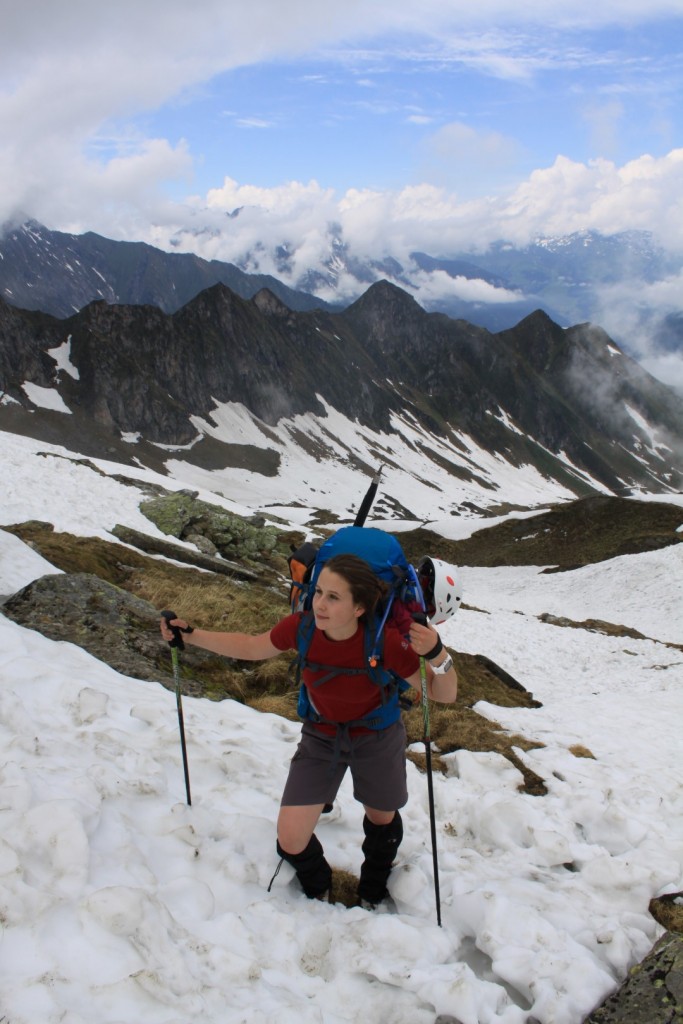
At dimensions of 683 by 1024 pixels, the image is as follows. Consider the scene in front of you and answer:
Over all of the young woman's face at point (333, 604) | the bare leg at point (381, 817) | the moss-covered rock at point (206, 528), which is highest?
the young woman's face at point (333, 604)

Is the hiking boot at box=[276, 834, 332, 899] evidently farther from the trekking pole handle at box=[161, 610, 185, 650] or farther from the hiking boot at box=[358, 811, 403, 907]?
the trekking pole handle at box=[161, 610, 185, 650]

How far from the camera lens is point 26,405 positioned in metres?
138

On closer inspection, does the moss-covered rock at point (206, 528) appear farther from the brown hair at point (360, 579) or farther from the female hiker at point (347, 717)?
the brown hair at point (360, 579)

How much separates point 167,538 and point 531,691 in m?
14.6

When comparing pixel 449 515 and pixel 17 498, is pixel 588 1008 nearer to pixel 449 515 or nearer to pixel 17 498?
pixel 17 498

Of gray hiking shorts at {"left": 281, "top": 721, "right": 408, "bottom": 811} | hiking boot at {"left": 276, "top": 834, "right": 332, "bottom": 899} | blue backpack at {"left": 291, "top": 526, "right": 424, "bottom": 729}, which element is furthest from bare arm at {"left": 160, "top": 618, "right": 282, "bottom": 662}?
hiking boot at {"left": 276, "top": 834, "right": 332, "bottom": 899}

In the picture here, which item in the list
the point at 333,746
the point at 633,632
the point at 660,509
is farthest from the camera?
the point at 660,509

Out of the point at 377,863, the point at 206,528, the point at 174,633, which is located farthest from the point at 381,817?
the point at 206,528

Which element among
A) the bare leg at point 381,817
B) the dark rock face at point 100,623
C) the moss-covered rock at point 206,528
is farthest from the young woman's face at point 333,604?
the moss-covered rock at point 206,528

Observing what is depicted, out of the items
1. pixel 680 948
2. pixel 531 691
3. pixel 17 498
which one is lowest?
pixel 531 691

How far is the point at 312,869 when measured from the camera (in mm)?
5074

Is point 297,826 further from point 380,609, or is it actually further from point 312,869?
point 380,609

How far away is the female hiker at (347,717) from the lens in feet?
15.6

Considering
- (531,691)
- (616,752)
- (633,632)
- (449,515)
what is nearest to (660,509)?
(633,632)
